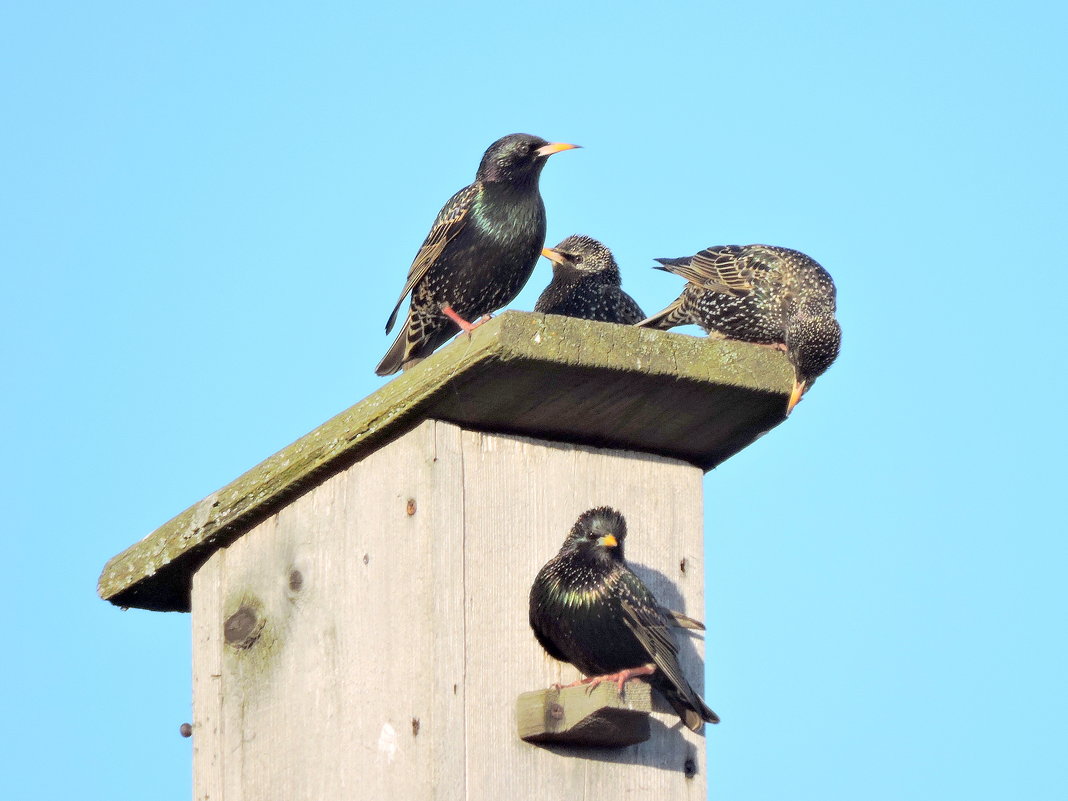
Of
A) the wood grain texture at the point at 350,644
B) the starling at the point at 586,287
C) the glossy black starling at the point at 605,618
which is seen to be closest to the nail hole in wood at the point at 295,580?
the wood grain texture at the point at 350,644

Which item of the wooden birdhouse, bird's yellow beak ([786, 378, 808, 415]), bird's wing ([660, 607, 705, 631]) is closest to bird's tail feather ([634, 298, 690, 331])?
the wooden birdhouse

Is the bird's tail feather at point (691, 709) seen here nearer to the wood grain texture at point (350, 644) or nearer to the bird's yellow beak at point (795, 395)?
the wood grain texture at point (350, 644)

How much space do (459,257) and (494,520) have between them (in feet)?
4.54

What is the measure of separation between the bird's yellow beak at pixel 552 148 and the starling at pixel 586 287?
1.87 ft

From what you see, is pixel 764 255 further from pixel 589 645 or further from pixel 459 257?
pixel 589 645

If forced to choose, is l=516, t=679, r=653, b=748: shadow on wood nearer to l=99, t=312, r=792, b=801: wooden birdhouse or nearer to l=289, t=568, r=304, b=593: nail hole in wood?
l=99, t=312, r=792, b=801: wooden birdhouse

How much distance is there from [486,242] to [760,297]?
2.57ft

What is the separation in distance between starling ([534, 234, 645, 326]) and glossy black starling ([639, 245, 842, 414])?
12.8 inches

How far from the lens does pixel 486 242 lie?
5035mm

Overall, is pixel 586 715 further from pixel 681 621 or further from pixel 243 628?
pixel 243 628

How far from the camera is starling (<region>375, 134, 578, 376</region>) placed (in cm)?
504

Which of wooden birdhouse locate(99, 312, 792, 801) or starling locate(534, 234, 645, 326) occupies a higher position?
starling locate(534, 234, 645, 326)

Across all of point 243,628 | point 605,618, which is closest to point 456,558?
point 605,618

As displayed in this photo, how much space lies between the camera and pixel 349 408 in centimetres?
398
